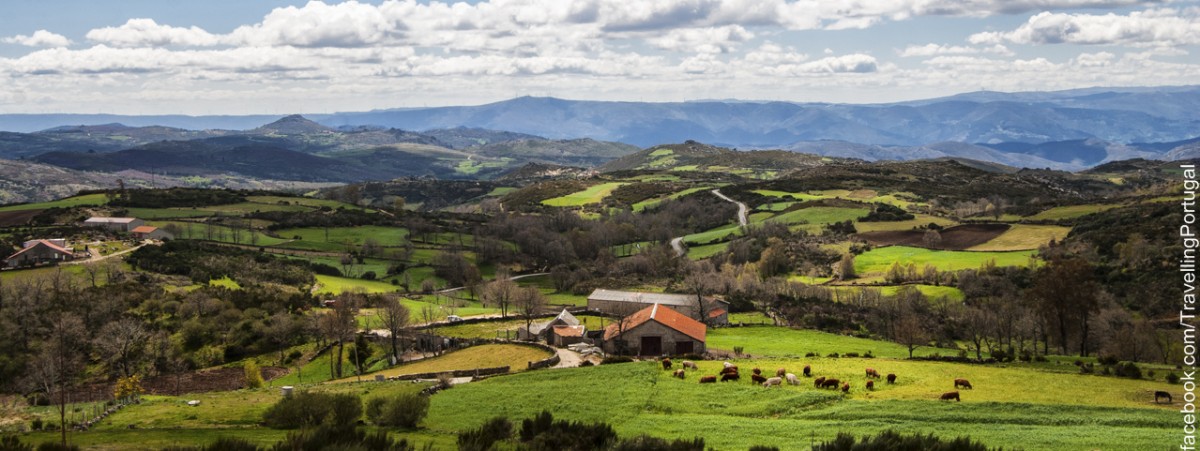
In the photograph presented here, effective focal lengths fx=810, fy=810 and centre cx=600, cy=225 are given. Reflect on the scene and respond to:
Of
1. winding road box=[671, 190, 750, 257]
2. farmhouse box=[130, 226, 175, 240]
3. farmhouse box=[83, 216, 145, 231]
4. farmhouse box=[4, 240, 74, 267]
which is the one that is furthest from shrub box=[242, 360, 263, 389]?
winding road box=[671, 190, 750, 257]

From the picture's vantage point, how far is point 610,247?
549ft

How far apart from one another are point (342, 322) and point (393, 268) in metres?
64.1

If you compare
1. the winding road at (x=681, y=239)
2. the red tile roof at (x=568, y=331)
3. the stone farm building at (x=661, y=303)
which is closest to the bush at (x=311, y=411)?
the red tile roof at (x=568, y=331)

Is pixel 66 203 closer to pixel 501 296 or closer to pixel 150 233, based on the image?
pixel 150 233

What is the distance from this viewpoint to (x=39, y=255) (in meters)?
103

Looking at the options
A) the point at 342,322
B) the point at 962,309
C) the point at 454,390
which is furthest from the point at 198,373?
the point at 962,309

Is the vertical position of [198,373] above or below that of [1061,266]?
below

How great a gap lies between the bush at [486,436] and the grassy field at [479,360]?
2398 centimetres

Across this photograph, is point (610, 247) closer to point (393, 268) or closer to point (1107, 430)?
point (393, 268)

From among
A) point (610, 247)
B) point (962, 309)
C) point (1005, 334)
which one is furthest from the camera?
point (610, 247)

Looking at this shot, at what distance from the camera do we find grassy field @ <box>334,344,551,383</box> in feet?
188

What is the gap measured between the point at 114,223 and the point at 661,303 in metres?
104

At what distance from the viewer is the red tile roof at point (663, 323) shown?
67.1 metres

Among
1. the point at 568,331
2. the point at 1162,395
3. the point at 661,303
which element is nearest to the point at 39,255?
the point at 568,331
